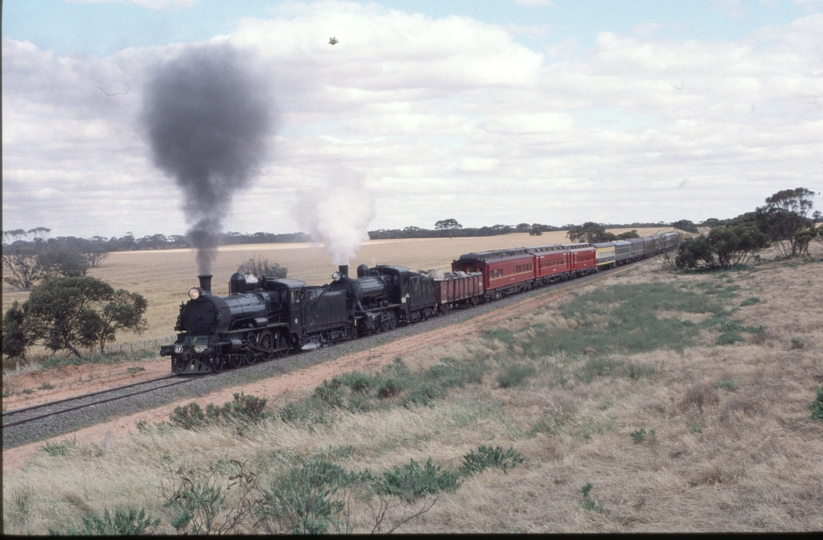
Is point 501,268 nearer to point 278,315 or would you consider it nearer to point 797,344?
point 278,315

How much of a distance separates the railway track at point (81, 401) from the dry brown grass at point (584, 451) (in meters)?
4.92

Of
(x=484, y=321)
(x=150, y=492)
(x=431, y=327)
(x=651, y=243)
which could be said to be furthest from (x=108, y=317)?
(x=651, y=243)

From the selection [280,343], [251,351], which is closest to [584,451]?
[251,351]

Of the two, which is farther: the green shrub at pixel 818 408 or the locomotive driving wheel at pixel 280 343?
the locomotive driving wheel at pixel 280 343

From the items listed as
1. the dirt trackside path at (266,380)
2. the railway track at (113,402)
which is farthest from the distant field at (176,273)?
the railway track at (113,402)

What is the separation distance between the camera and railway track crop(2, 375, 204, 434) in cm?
1872

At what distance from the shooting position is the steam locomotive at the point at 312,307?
80.6 ft

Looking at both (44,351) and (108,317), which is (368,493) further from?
(44,351)

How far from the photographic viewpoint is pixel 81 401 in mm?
20703

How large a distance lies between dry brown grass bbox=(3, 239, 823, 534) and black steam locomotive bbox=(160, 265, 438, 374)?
9004 mm

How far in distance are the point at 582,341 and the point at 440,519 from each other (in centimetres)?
1893

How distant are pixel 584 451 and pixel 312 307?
19057 mm

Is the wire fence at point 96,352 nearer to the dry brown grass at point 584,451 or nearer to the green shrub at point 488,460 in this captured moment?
the dry brown grass at point 584,451

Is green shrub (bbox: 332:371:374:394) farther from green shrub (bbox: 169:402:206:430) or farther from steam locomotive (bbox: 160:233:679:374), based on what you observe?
steam locomotive (bbox: 160:233:679:374)
